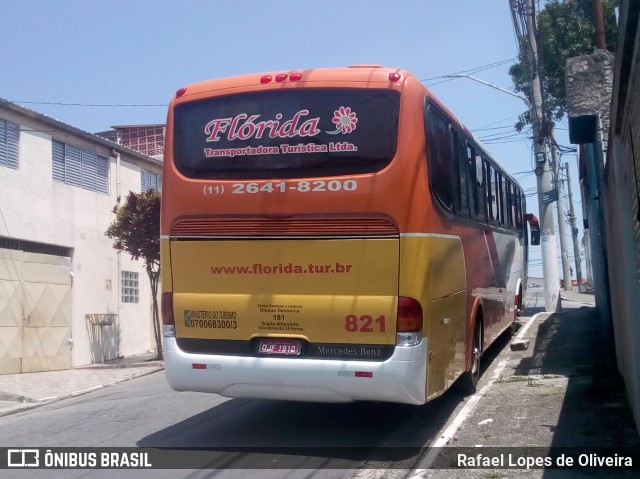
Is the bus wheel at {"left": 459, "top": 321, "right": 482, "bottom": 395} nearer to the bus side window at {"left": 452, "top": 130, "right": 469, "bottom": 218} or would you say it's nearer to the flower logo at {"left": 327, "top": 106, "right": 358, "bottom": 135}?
the bus side window at {"left": 452, "top": 130, "right": 469, "bottom": 218}

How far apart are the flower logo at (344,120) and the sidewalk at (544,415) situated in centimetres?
326

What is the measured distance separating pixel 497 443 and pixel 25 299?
39.6 feet

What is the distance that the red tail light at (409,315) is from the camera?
266 inches

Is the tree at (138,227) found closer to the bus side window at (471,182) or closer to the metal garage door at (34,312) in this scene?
the metal garage door at (34,312)

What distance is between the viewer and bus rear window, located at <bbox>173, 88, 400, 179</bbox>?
7023 mm

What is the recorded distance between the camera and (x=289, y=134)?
7238 mm

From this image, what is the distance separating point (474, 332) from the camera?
958 centimetres

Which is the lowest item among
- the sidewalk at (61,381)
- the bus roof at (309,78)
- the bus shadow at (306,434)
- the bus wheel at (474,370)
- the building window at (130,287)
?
the sidewalk at (61,381)

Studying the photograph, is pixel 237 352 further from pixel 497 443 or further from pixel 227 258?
pixel 497 443

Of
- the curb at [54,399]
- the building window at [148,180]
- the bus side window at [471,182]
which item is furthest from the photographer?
the building window at [148,180]

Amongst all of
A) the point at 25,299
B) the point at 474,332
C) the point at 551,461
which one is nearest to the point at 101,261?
the point at 25,299

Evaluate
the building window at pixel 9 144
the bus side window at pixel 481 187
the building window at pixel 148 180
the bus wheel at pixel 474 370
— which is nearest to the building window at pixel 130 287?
the building window at pixel 148 180

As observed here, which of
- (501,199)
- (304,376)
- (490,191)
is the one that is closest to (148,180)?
(501,199)

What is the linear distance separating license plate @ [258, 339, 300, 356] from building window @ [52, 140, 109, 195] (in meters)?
11.4
